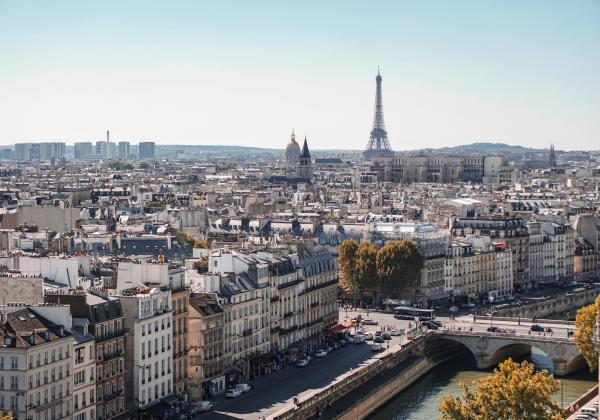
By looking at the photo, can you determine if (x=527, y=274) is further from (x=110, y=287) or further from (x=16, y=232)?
(x=110, y=287)

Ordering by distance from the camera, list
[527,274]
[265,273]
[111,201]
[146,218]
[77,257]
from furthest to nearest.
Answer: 1. [111,201]
2. [146,218]
3. [527,274]
4. [265,273]
5. [77,257]

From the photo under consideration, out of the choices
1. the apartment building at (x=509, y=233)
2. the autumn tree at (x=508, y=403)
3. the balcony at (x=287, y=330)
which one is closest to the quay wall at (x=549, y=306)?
the apartment building at (x=509, y=233)

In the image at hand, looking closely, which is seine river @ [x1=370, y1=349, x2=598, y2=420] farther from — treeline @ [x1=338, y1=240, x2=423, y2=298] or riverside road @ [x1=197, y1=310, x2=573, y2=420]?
treeline @ [x1=338, y1=240, x2=423, y2=298]

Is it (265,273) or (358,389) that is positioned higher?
(265,273)

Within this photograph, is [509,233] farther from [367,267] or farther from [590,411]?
[590,411]

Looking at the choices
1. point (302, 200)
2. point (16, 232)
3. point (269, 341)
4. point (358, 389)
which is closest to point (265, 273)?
point (269, 341)

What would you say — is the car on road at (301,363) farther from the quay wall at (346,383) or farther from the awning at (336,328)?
the awning at (336,328)

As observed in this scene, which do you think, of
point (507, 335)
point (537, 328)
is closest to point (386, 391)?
point (507, 335)
